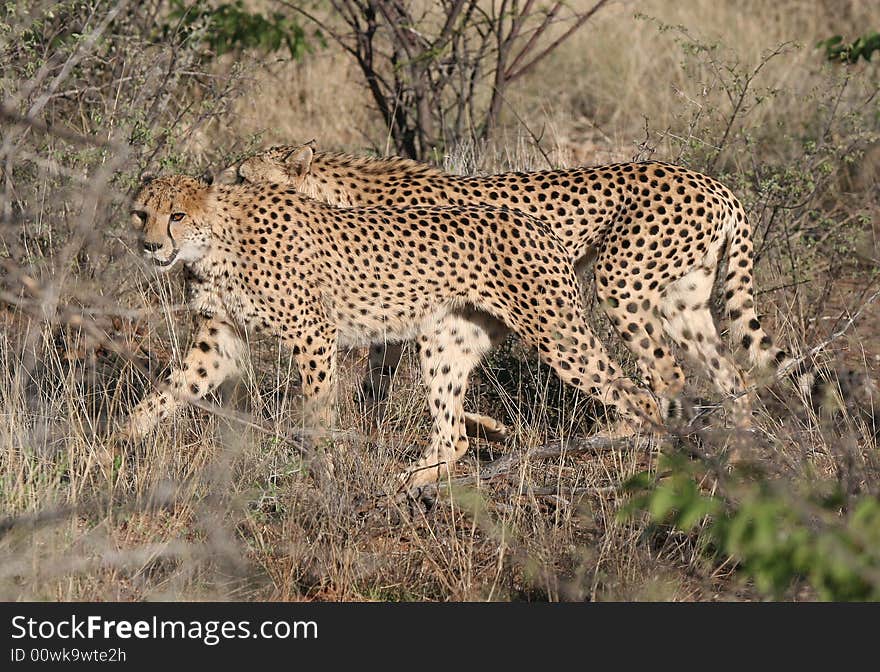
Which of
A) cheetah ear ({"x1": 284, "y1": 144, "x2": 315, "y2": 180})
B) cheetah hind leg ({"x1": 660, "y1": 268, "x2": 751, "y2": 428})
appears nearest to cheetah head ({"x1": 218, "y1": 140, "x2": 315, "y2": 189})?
cheetah ear ({"x1": 284, "y1": 144, "x2": 315, "y2": 180})

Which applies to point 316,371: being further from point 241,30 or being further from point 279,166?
point 241,30

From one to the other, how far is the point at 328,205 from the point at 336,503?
1.52m

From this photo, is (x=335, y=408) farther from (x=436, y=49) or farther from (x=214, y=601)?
(x=436, y=49)

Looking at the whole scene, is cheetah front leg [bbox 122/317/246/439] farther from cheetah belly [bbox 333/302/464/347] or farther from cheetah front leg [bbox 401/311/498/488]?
cheetah front leg [bbox 401/311/498/488]

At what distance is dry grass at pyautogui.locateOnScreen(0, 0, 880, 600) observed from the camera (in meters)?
4.26

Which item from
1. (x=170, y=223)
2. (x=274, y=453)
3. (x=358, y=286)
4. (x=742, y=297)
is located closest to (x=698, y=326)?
(x=742, y=297)

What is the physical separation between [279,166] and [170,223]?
3.32ft

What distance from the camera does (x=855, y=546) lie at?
10.5ft

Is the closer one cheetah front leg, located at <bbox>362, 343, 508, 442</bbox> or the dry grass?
the dry grass

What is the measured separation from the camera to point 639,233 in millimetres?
5754

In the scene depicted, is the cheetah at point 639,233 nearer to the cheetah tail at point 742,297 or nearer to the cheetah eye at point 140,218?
the cheetah tail at point 742,297

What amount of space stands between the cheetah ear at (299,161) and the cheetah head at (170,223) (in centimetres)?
87

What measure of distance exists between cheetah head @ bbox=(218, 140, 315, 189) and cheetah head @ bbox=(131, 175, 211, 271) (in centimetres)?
77

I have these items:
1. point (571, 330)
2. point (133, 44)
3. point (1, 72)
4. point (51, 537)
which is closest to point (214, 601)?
point (51, 537)
